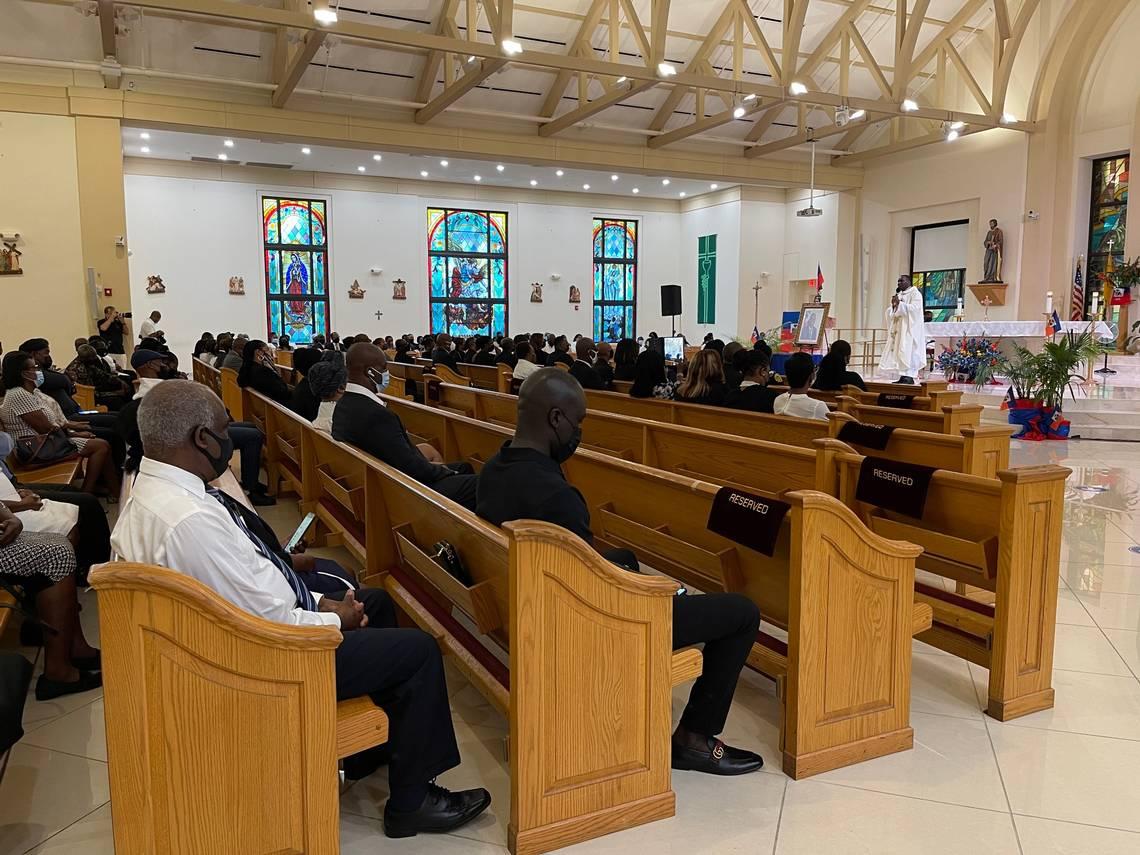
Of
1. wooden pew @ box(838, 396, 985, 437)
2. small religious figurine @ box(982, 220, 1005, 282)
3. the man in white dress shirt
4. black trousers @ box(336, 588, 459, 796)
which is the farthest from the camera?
small religious figurine @ box(982, 220, 1005, 282)

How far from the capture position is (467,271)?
19.4 m

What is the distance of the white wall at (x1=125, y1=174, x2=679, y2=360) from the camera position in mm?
16531

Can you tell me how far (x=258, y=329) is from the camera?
17609 mm

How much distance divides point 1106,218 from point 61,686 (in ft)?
52.9

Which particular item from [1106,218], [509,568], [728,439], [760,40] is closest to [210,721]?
[509,568]

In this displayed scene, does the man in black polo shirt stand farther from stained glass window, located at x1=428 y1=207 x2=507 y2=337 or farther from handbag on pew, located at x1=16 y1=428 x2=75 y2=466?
stained glass window, located at x1=428 y1=207 x2=507 y2=337

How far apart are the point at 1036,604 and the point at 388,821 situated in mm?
1985

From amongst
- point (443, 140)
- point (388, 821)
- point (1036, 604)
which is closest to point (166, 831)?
point (388, 821)

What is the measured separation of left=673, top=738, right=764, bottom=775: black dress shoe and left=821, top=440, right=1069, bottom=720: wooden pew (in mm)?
831

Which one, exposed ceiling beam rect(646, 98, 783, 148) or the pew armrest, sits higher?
exposed ceiling beam rect(646, 98, 783, 148)

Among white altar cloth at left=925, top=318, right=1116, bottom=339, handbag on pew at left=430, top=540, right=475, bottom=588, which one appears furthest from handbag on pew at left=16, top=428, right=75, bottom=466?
white altar cloth at left=925, top=318, right=1116, bottom=339

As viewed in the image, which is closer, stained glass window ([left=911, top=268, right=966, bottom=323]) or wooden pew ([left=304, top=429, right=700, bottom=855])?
wooden pew ([left=304, top=429, right=700, bottom=855])

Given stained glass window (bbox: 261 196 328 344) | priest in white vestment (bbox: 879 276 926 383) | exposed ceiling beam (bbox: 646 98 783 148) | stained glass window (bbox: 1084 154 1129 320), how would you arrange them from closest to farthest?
priest in white vestment (bbox: 879 276 926 383), exposed ceiling beam (bbox: 646 98 783 148), stained glass window (bbox: 1084 154 1129 320), stained glass window (bbox: 261 196 328 344)

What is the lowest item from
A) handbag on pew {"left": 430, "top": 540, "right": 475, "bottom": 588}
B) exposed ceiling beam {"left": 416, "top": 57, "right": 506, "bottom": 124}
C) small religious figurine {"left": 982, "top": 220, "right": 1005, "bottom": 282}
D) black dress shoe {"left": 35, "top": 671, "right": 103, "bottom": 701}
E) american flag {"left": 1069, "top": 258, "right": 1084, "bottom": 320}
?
black dress shoe {"left": 35, "top": 671, "right": 103, "bottom": 701}
